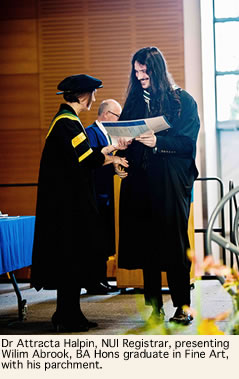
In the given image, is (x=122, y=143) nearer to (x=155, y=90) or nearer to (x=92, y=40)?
(x=155, y=90)

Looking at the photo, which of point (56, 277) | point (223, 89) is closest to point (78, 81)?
point (56, 277)

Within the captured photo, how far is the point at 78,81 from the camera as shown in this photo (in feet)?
10.1

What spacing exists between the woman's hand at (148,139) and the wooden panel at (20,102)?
3.87m

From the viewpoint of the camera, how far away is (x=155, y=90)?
10.0ft

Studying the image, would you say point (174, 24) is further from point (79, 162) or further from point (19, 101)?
point (79, 162)

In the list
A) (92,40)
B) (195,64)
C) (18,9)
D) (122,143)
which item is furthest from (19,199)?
(122,143)

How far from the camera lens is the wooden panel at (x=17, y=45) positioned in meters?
6.69

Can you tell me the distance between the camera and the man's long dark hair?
305cm

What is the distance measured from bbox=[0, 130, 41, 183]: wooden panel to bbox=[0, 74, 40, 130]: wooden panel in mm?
89

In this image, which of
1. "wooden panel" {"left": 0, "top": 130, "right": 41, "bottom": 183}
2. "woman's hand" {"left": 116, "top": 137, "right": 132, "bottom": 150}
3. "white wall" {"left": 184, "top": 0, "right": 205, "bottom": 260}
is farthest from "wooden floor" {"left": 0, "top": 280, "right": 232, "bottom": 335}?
"wooden panel" {"left": 0, "top": 130, "right": 41, "bottom": 183}

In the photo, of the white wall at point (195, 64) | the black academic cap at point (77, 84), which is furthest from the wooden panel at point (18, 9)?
the black academic cap at point (77, 84)

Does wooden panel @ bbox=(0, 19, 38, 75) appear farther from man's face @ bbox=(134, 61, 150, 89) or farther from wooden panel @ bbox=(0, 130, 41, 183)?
man's face @ bbox=(134, 61, 150, 89)

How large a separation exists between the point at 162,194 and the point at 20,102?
393cm

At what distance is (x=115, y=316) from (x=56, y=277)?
720mm
